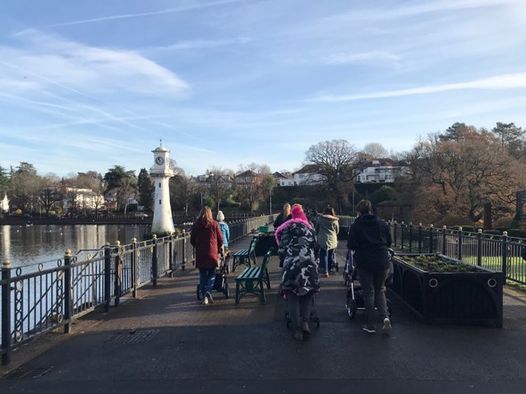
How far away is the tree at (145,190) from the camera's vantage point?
117375 millimetres

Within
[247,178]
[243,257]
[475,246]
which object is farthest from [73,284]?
[247,178]

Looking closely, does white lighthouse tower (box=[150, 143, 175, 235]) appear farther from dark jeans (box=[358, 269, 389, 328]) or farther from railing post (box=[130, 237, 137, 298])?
dark jeans (box=[358, 269, 389, 328])

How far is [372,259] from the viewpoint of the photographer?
6750 mm

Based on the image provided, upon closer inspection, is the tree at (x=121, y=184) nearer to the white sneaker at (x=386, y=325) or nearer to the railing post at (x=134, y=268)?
the railing post at (x=134, y=268)

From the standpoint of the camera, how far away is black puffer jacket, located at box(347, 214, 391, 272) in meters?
6.75

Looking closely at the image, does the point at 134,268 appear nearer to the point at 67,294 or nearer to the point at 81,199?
the point at 67,294

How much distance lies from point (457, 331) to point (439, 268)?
1167 mm

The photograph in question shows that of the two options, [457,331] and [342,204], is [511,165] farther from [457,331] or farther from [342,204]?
[342,204]

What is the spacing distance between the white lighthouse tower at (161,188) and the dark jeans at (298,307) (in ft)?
180

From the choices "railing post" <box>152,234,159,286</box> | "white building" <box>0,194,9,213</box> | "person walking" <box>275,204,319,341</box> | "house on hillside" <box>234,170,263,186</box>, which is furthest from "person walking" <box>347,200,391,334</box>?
"white building" <box>0,194,9,213</box>

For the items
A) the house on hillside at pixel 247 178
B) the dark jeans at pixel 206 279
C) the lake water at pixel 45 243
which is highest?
the house on hillside at pixel 247 178

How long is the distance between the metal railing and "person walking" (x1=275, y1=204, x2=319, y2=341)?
5471 mm

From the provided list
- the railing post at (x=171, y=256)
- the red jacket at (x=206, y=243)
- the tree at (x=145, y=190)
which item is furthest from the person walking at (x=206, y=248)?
the tree at (x=145, y=190)

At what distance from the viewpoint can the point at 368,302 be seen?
681 centimetres
